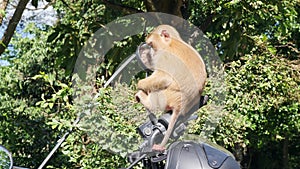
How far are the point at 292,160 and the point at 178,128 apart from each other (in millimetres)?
8436

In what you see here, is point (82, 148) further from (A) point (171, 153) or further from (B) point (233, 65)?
(A) point (171, 153)

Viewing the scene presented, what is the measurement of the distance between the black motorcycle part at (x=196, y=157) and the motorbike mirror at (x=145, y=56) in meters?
Answer: 0.22

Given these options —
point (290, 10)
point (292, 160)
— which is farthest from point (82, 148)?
point (292, 160)

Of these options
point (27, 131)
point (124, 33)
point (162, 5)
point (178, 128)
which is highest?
point (162, 5)

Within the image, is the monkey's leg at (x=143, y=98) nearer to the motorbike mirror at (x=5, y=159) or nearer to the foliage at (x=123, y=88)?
the foliage at (x=123, y=88)

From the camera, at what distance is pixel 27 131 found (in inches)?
238

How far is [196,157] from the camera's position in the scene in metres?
1.40

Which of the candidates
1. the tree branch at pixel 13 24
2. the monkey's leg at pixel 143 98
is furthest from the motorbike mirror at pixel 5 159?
the tree branch at pixel 13 24

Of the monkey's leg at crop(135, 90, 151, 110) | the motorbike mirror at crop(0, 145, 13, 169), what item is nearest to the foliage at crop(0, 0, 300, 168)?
the monkey's leg at crop(135, 90, 151, 110)

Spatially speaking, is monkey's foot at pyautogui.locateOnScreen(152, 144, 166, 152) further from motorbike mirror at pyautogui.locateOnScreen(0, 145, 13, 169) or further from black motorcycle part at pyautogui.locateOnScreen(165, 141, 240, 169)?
motorbike mirror at pyautogui.locateOnScreen(0, 145, 13, 169)

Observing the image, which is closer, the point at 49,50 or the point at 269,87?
the point at 269,87

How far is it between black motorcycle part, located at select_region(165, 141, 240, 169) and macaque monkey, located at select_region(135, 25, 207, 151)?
0.04 m

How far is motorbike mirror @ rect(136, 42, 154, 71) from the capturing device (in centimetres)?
144

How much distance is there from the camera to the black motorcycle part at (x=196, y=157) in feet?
4.51
